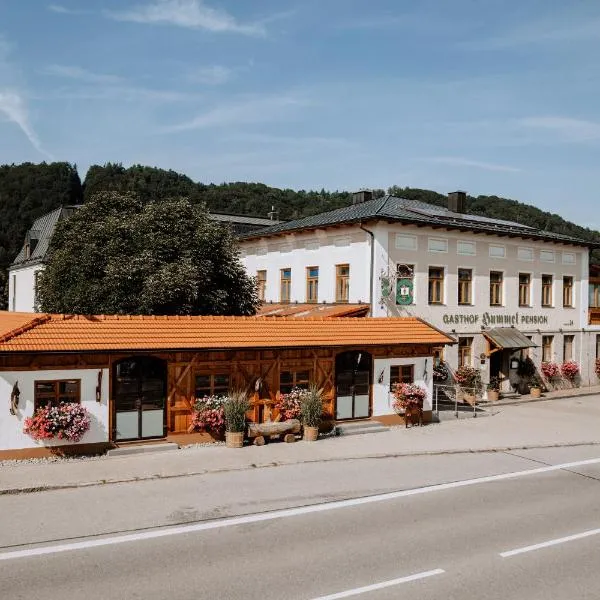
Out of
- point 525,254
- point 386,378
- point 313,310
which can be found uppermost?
point 525,254

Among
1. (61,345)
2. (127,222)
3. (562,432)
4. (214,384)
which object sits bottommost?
(562,432)

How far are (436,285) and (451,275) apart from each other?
0.90m

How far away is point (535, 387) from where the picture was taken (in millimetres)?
32094

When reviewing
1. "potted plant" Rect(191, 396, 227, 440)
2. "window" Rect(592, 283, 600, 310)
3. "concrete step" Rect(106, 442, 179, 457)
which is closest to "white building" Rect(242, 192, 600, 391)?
"window" Rect(592, 283, 600, 310)

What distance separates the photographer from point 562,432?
22.9 metres

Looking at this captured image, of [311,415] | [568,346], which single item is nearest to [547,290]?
[568,346]

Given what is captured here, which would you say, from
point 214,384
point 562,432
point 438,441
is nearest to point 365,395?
point 438,441

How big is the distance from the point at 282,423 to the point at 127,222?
1192cm

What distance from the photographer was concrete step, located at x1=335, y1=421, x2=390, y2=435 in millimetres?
20672

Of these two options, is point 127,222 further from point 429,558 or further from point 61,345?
point 429,558

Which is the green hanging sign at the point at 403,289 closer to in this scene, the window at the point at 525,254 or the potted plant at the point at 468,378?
the potted plant at the point at 468,378

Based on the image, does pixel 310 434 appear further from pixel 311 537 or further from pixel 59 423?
pixel 311 537

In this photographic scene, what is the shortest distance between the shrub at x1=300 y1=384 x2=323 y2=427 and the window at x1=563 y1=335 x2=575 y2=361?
820 inches

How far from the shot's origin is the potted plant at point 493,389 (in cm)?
3038
